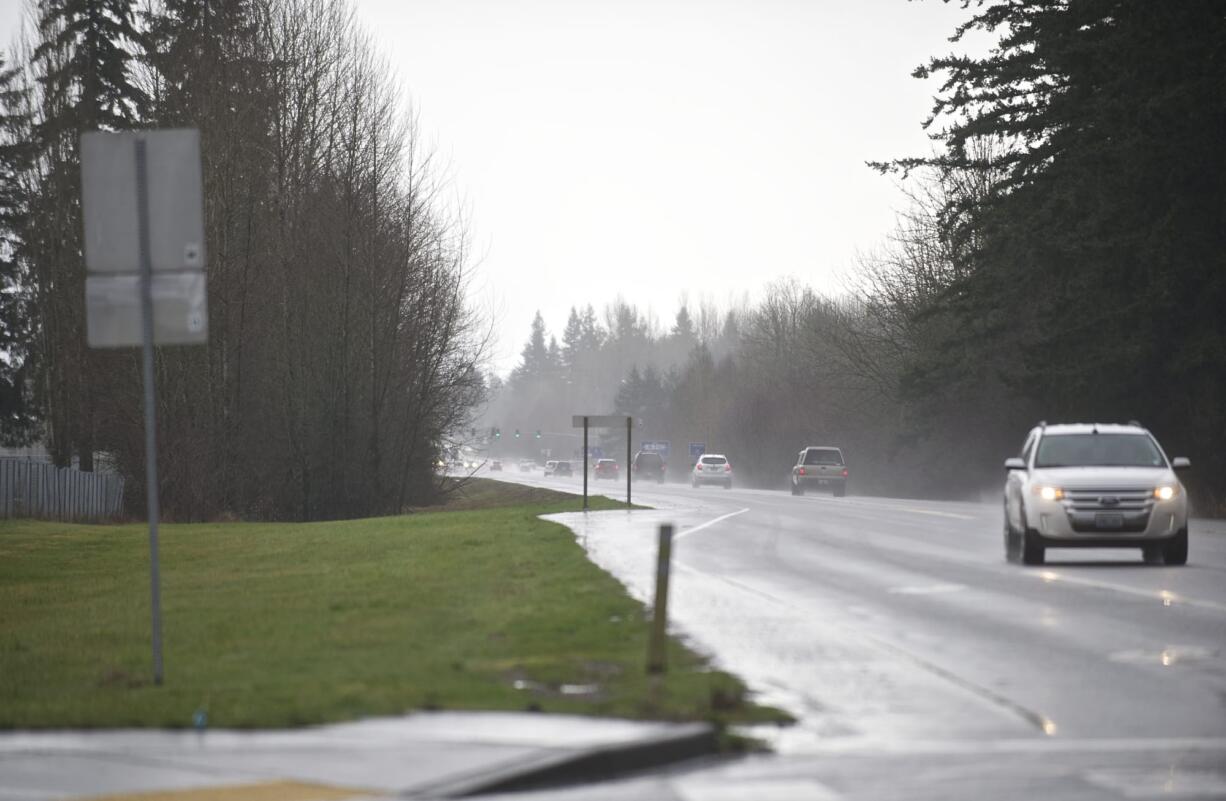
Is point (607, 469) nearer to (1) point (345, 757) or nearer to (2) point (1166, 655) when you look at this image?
(2) point (1166, 655)

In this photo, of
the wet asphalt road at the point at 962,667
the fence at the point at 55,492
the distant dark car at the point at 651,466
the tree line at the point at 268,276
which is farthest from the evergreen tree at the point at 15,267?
the distant dark car at the point at 651,466

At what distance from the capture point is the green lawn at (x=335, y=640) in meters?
10.5

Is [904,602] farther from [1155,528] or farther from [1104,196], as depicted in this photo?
[1104,196]

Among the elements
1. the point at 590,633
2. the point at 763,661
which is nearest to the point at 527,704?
the point at 763,661

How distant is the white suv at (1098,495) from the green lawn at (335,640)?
6.06 m

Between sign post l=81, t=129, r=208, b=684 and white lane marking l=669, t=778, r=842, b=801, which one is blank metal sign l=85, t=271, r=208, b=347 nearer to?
sign post l=81, t=129, r=208, b=684

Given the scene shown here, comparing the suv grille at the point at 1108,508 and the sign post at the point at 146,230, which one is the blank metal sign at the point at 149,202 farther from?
the suv grille at the point at 1108,508

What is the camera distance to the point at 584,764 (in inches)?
340

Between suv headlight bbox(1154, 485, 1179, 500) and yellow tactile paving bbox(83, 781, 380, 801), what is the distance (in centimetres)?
1666

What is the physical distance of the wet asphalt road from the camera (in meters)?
8.71

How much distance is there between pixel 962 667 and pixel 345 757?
569 cm

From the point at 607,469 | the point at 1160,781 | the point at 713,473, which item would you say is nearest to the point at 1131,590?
the point at 1160,781

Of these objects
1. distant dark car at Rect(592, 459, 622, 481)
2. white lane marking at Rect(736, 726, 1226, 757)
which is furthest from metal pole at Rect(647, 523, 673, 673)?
distant dark car at Rect(592, 459, 622, 481)

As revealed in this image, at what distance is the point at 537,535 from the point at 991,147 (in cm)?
4571
